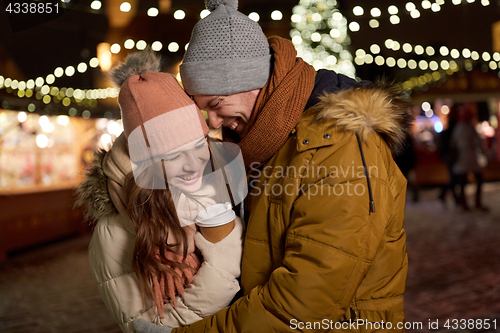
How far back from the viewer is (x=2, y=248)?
6.27 m

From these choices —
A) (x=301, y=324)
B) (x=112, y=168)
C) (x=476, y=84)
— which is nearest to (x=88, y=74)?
(x=112, y=168)

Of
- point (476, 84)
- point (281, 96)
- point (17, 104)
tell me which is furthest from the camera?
point (476, 84)

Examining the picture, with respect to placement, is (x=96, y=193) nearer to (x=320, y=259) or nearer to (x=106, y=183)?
(x=106, y=183)

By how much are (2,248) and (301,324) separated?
21.6 feet

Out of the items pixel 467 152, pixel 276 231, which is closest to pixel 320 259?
pixel 276 231

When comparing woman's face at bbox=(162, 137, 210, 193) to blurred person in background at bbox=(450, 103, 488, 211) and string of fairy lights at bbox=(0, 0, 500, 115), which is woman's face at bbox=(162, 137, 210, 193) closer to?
string of fairy lights at bbox=(0, 0, 500, 115)

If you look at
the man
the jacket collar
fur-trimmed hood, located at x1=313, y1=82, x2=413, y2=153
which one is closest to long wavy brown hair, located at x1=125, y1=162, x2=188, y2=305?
the man

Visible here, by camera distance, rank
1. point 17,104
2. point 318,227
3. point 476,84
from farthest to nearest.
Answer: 1. point 476,84
2. point 17,104
3. point 318,227

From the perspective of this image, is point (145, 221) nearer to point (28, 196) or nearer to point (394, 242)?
point (394, 242)

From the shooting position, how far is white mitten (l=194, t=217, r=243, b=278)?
1481mm

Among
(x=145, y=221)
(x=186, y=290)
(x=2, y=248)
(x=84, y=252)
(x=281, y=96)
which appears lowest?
(x=84, y=252)

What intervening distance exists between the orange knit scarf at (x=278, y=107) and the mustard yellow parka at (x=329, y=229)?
5cm

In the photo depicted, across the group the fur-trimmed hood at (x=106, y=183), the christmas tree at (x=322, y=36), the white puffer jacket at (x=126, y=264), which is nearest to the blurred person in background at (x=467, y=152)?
the christmas tree at (x=322, y=36)

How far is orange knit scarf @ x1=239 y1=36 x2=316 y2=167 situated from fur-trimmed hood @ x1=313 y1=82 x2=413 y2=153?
103 millimetres
